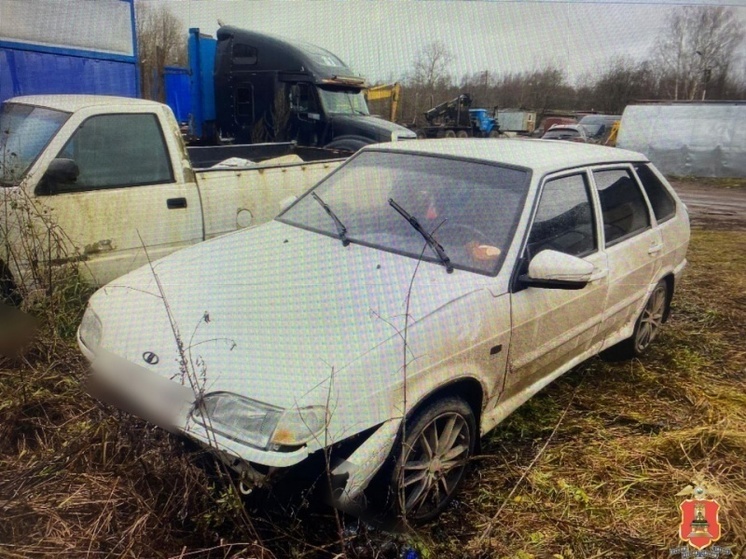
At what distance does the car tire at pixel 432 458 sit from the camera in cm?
209

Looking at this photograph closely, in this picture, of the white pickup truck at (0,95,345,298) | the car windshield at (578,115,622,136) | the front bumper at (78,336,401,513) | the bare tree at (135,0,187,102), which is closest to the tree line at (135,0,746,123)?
the bare tree at (135,0,187,102)

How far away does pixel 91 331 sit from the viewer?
2422 mm

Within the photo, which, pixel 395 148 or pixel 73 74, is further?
pixel 73 74

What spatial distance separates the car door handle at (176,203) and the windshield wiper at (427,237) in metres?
1.75

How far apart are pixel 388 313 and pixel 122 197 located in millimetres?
2366

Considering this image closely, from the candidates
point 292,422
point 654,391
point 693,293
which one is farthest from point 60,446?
point 693,293

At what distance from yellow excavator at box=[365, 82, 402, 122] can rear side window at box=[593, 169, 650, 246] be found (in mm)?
10156

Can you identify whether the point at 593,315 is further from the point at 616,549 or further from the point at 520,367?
the point at 616,549

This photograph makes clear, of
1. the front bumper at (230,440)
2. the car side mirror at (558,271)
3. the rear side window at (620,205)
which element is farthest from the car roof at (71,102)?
the rear side window at (620,205)

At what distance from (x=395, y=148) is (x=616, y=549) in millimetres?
2345

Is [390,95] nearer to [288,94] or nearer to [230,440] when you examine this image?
[288,94]

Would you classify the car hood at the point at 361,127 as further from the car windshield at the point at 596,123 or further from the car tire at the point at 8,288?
the car windshield at the point at 596,123

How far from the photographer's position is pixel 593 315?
3.12 m

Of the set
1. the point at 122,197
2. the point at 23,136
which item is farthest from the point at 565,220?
the point at 23,136
